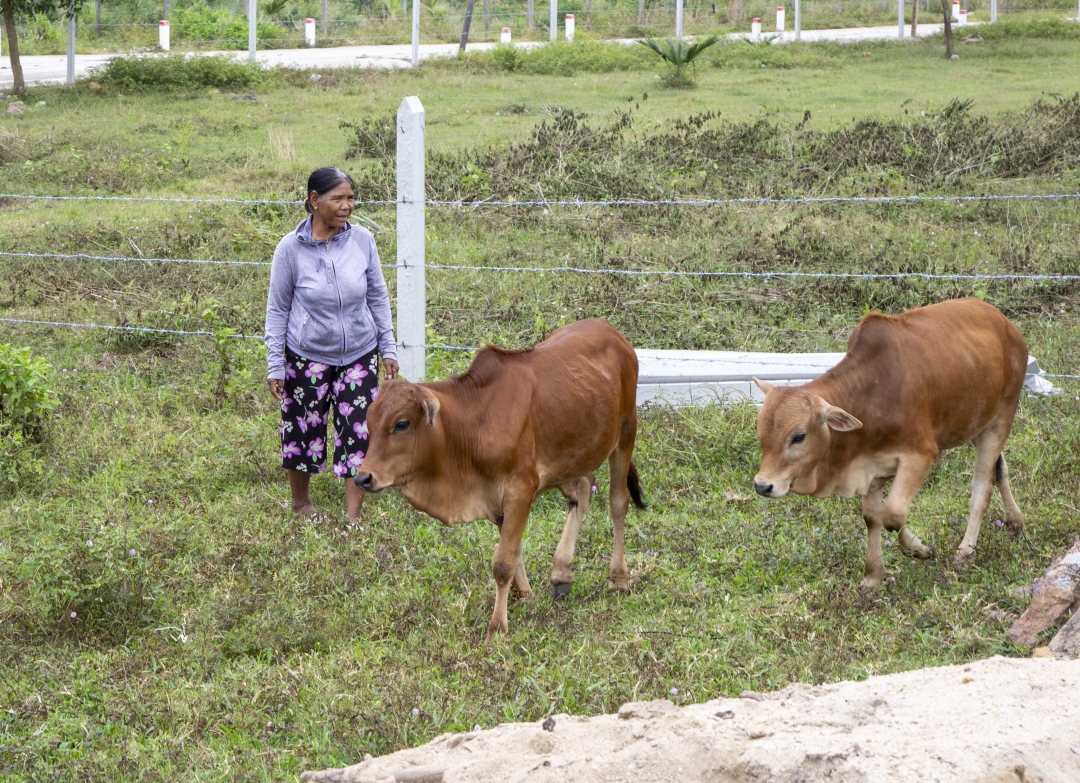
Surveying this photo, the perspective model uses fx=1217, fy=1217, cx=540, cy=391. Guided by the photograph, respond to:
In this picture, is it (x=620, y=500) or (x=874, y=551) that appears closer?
(x=874, y=551)

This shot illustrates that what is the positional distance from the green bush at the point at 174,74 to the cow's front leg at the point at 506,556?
15.9 meters

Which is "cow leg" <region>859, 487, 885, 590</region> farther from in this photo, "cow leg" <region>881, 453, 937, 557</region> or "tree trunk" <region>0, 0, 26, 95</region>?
"tree trunk" <region>0, 0, 26, 95</region>

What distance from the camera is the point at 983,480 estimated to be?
537cm

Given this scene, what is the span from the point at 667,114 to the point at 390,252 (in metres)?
7.10

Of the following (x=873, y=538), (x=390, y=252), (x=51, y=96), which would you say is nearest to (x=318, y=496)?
(x=873, y=538)

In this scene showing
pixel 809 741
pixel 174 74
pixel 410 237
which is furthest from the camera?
pixel 174 74

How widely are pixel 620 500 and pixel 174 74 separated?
630 inches

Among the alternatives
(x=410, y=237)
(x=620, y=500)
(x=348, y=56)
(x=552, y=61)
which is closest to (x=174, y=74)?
(x=348, y=56)

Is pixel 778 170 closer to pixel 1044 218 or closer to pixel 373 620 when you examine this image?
pixel 1044 218

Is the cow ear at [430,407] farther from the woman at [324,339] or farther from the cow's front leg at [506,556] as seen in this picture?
the woman at [324,339]

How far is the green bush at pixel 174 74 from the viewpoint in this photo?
18.9 m

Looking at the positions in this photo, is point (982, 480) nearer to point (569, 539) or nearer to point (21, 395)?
point (569, 539)

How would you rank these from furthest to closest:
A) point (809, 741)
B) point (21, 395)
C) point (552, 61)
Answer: point (552, 61) → point (21, 395) → point (809, 741)

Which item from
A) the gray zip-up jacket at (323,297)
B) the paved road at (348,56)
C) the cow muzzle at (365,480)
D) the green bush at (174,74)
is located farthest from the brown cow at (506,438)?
the paved road at (348,56)
